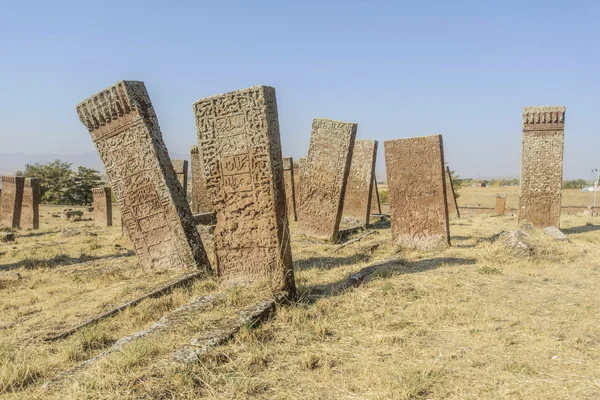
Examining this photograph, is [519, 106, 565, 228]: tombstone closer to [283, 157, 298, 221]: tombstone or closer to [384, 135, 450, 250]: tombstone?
[384, 135, 450, 250]: tombstone

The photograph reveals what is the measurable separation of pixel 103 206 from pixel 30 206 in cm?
206

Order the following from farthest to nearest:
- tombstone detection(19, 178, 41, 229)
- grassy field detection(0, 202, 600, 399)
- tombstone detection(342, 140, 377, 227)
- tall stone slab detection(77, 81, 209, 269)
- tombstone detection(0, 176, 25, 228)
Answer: tombstone detection(19, 178, 41, 229) → tombstone detection(0, 176, 25, 228) → tombstone detection(342, 140, 377, 227) → tall stone slab detection(77, 81, 209, 269) → grassy field detection(0, 202, 600, 399)

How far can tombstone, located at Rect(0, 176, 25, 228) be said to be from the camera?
13.6 m

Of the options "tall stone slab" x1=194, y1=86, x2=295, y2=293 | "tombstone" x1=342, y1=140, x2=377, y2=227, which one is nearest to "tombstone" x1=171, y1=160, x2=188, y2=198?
"tombstone" x1=342, y1=140, x2=377, y2=227

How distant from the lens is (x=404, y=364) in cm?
299

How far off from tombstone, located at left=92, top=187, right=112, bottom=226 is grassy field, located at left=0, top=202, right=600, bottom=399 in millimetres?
9160

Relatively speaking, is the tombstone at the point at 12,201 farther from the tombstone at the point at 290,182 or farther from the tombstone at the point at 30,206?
the tombstone at the point at 290,182

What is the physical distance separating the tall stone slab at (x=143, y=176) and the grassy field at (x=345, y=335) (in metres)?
0.32

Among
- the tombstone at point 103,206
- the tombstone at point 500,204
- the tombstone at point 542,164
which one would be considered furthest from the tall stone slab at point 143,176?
the tombstone at point 500,204

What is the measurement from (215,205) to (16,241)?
836cm

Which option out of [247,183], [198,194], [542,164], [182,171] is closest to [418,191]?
[247,183]

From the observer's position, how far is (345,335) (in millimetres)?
3604

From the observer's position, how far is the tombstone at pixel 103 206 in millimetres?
15430

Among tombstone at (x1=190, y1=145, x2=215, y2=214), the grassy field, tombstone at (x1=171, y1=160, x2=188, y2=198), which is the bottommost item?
the grassy field
